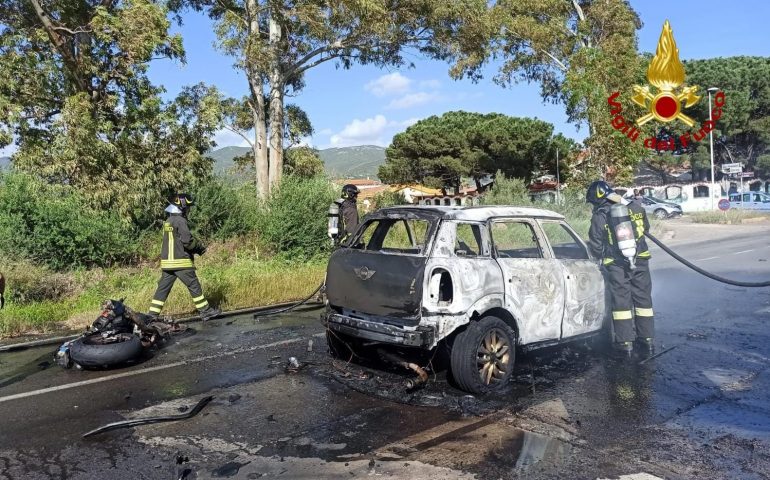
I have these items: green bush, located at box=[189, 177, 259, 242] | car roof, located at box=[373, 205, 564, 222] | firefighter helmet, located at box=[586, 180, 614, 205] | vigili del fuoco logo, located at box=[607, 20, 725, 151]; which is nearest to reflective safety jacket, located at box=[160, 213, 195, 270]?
car roof, located at box=[373, 205, 564, 222]

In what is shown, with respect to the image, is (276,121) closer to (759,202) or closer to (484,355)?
(484,355)

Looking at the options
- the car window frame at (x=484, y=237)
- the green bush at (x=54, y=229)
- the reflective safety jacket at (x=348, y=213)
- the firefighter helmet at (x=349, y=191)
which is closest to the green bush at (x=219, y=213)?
the green bush at (x=54, y=229)

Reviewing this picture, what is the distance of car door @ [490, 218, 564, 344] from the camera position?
558 cm

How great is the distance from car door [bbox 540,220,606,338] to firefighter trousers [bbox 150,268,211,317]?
16.8 feet

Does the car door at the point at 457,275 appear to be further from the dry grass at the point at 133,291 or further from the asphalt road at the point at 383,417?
the dry grass at the point at 133,291

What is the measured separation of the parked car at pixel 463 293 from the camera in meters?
5.13

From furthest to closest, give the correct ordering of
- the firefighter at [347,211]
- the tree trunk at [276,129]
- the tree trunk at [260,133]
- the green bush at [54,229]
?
the tree trunk at [260,133] → the tree trunk at [276,129] → the green bush at [54,229] → the firefighter at [347,211]

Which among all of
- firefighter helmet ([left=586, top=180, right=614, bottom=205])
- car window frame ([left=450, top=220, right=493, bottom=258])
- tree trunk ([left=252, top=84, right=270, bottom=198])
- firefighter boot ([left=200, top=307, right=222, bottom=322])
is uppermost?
tree trunk ([left=252, top=84, right=270, bottom=198])

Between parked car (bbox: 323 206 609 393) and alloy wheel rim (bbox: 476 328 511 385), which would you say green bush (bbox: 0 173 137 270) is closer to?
parked car (bbox: 323 206 609 393)

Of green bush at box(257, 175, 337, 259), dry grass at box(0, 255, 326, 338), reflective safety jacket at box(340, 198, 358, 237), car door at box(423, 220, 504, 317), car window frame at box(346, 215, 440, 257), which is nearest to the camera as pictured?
car door at box(423, 220, 504, 317)

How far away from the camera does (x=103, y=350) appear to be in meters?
6.23

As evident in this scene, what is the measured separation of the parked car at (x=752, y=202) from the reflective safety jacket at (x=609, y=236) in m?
34.7

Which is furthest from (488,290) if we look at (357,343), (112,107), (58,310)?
(112,107)

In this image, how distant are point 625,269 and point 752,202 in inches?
1502
